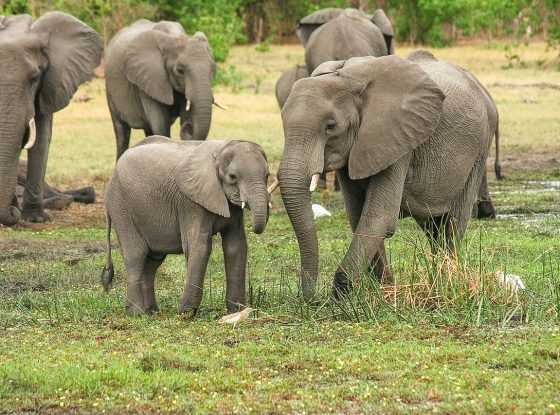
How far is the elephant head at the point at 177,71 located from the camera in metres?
16.0

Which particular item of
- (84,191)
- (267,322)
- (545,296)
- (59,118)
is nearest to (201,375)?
(267,322)

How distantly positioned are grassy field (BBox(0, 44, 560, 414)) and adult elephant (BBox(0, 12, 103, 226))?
890 millimetres

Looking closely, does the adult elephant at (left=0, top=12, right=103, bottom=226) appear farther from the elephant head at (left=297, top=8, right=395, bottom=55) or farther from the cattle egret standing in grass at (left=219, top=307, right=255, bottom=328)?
the elephant head at (left=297, top=8, right=395, bottom=55)

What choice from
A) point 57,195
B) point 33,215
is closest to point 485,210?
point 33,215

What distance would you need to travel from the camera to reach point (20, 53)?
45.9 ft

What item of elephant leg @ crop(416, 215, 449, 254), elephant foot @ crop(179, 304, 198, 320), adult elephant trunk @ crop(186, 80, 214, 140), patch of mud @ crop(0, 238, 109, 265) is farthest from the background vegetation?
elephant foot @ crop(179, 304, 198, 320)

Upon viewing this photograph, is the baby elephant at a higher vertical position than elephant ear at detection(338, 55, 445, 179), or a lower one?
lower

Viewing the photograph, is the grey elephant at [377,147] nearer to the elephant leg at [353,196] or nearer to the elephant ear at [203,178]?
the elephant leg at [353,196]

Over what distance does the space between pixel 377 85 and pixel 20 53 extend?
520 centimetres

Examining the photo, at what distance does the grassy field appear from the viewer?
23.4ft

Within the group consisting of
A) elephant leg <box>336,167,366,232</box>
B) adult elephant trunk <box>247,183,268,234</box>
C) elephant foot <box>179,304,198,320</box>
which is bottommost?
elephant foot <box>179,304,198,320</box>

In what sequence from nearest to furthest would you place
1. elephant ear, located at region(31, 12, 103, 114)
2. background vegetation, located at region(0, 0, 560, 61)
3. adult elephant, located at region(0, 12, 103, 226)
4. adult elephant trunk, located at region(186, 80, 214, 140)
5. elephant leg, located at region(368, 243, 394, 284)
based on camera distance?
elephant leg, located at region(368, 243, 394, 284) < adult elephant, located at region(0, 12, 103, 226) < elephant ear, located at region(31, 12, 103, 114) < adult elephant trunk, located at region(186, 80, 214, 140) < background vegetation, located at region(0, 0, 560, 61)

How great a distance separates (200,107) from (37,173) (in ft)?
6.39

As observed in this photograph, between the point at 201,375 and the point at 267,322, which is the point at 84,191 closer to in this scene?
the point at 267,322
